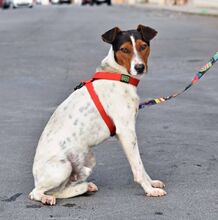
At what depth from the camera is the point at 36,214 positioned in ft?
18.2

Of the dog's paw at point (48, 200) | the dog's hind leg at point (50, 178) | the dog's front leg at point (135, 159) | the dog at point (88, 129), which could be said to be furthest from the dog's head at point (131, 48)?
the dog's paw at point (48, 200)

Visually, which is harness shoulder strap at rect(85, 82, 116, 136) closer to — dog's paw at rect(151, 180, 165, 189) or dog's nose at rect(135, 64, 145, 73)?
dog's nose at rect(135, 64, 145, 73)

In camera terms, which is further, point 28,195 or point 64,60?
point 64,60

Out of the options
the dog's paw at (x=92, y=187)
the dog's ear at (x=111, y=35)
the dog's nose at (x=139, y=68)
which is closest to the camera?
the dog's nose at (x=139, y=68)

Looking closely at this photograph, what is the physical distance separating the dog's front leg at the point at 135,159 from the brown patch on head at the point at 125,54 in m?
0.53

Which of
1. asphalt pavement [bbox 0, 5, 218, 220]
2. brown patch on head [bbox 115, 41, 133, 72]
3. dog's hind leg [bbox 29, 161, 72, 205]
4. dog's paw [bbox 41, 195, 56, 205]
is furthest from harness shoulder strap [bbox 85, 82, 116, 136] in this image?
dog's paw [bbox 41, 195, 56, 205]

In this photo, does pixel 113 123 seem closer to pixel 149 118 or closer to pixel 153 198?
pixel 153 198

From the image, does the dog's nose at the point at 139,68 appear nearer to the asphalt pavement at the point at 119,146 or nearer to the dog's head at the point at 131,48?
the dog's head at the point at 131,48

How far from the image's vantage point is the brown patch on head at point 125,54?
5.84 meters

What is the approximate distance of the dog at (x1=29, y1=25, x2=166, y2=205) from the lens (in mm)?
5750

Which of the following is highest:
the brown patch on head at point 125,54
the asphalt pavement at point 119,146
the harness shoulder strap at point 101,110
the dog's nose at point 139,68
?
the brown patch on head at point 125,54

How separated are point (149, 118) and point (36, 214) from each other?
430 cm

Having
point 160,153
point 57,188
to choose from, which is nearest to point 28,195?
point 57,188

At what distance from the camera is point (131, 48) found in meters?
5.83
